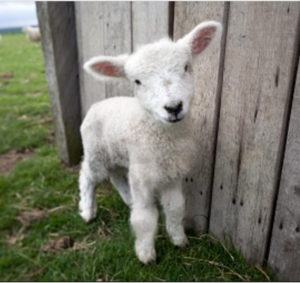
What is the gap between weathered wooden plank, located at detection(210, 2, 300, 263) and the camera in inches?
70.2

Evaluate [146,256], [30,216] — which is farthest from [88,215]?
[146,256]

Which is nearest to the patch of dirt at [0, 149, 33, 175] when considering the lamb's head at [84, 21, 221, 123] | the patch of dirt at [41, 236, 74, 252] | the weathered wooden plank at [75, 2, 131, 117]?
the weathered wooden plank at [75, 2, 131, 117]

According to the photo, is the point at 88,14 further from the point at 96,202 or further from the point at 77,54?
the point at 96,202

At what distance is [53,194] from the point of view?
10.8ft

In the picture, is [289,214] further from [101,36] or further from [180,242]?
[101,36]

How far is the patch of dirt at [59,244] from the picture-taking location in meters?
2.65

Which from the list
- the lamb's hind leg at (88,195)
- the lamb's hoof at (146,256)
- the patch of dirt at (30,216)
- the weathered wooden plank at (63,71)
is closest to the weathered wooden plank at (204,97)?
the lamb's hoof at (146,256)

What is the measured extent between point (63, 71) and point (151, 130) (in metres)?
1.69

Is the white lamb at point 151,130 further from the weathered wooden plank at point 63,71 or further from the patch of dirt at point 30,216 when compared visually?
the weathered wooden plank at point 63,71

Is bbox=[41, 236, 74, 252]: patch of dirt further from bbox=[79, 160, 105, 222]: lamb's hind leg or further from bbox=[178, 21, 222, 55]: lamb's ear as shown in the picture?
bbox=[178, 21, 222, 55]: lamb's ear

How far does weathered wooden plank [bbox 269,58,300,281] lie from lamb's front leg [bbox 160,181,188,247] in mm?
577

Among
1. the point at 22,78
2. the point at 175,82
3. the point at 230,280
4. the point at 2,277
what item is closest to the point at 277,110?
the point at 175,82

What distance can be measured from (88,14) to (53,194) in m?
1.58

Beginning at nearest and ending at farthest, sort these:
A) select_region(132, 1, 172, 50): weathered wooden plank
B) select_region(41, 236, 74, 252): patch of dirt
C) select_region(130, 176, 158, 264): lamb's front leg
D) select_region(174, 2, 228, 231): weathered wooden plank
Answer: select_region(174, 2, 228, 231): weathered wooden plank, select_region(130, 176, 158, 264): lamb's front leg, select_region(132, 1, 172, 50): weathered wooden plank, select_region(41, 236, 74, 252): patch of dirt
